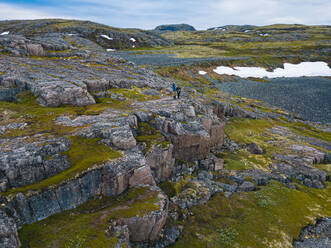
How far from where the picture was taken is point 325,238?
74.8 ft

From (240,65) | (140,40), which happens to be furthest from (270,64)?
(140,40)

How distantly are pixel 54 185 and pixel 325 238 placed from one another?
2774 centimetres

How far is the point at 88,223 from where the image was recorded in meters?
16.3

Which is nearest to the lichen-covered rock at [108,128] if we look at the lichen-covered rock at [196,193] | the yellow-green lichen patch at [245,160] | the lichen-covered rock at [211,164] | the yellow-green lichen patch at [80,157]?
the yellow-green lichen patch at [80,157]

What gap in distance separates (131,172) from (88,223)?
5643mm

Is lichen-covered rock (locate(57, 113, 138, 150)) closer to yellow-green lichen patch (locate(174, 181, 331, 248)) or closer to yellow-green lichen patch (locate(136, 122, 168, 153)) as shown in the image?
Result: yellow-green lichen patch (locate(136, 122, 168, 153))

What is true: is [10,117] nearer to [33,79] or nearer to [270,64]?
[33,79]

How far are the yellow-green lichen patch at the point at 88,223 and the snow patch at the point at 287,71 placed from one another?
412ft

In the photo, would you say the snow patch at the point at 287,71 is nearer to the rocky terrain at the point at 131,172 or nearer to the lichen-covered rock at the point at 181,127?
the rocky terrain at the point at 131,172

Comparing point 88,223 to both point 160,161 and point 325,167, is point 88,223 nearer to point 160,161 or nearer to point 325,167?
point 160,161

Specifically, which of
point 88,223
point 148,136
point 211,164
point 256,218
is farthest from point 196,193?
point 88,223

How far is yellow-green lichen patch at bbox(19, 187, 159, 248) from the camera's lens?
14633 mm

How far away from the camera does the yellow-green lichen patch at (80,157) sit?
16653 millimetres

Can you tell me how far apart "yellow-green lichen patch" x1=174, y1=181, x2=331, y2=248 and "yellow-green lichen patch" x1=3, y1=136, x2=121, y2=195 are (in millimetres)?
10992
